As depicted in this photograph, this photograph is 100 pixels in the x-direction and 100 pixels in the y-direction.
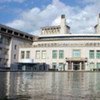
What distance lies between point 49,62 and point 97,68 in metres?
18.3

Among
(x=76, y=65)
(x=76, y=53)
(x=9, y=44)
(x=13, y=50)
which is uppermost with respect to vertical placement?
(x=9, y=44)

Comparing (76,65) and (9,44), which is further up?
(9,44)

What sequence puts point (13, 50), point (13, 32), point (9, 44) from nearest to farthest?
point (9, 44) < point (13, 50) < point (13, 32)

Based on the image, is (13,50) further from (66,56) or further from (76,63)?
(76,63)

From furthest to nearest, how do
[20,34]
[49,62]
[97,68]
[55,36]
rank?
[55,36], [20,34], [49,62], [97,68]

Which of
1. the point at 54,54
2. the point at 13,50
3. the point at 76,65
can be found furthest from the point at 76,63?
the point at 13,50

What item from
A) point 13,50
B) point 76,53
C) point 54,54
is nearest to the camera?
point 76,53

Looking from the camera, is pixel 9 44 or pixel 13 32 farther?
pixel 13 32

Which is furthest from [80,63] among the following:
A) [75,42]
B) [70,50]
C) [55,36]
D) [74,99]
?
[74,99]

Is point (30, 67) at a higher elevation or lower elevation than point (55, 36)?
lower

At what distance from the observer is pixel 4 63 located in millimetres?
107750

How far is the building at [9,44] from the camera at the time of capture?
10675cm

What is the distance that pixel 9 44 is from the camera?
4407 inches

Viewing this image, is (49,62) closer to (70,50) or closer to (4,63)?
(70,50)
